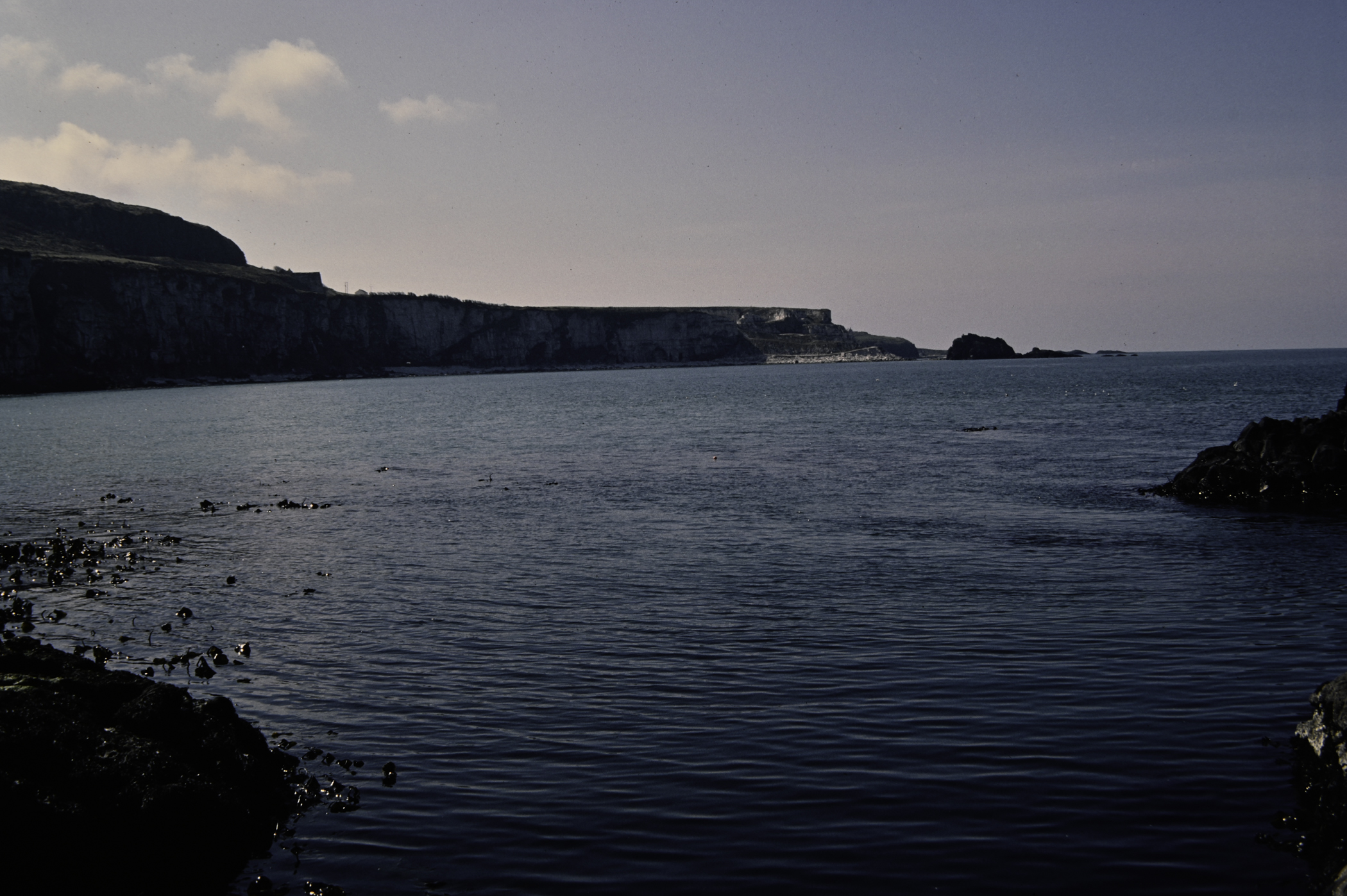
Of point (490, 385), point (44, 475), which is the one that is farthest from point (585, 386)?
point (44, 475)

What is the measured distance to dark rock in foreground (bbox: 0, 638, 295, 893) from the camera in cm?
894

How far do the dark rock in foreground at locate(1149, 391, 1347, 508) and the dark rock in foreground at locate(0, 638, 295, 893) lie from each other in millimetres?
32273

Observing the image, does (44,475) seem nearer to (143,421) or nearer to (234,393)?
(143,421)

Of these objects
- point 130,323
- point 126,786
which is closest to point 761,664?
point 126,786

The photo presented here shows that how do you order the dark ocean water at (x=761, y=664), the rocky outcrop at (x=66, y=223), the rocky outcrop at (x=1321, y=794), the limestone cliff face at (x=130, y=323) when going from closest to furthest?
the rocky outcrop at (x=1321, y=794) < the dark ocean water at (x=761, y=664) < the limestone cliff face at (x=130, y=323) < the rocky outcrop at (x=66, y=223)

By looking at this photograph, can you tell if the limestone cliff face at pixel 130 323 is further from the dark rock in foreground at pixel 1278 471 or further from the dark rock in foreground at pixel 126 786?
the dark rock in foreground at pixel 126 786

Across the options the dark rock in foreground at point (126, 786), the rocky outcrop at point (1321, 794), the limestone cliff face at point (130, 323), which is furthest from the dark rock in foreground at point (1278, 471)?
the limestone cliff face at point (130, 323)

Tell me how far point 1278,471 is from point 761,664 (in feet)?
88.8

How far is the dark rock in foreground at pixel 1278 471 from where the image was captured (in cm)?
3316

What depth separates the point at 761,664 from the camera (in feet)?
51.0

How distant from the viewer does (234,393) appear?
144 m

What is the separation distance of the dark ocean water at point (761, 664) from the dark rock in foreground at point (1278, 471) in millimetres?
2047

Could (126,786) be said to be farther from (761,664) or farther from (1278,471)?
(1278,471)

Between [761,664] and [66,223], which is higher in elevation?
[66,223]
